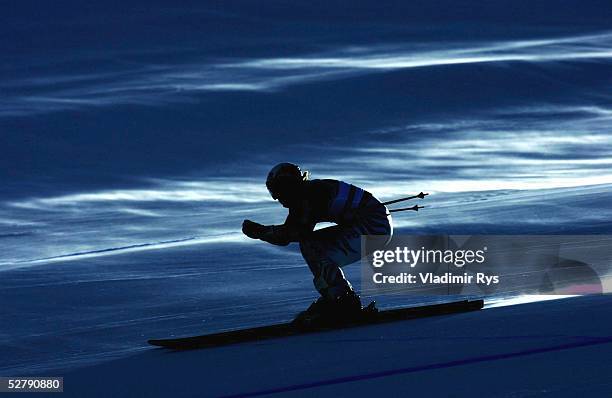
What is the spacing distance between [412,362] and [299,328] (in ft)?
5.34

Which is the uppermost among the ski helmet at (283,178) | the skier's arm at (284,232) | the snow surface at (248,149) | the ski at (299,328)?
the snow surface at (248,149)

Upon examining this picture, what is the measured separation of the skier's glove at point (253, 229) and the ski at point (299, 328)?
59 centimetres

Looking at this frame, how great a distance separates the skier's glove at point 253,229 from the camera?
825 cm

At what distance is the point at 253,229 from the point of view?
831cm

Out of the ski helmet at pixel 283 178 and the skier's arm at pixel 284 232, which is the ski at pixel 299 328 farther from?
the ski helmet at pixel 283 178

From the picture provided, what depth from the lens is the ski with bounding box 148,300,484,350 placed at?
831 cm

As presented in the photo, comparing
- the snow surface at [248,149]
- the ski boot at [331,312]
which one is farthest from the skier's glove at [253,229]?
the snow surface at [248,149]

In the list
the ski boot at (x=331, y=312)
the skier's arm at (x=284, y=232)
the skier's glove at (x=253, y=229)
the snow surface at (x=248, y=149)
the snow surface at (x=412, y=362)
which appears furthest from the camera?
the snow surface at (x=248, y=149)

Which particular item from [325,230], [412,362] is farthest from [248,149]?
→ [412,362]

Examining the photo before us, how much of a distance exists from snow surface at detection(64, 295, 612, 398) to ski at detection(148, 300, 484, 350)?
127 mm

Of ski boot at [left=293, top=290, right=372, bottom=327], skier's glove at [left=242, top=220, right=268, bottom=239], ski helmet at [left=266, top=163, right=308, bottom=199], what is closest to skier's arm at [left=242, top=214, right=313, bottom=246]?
skier's glove at [left=242, top=220, right=268, bottom=239]

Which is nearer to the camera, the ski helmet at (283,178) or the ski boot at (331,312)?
the ski helmet at (283,178)

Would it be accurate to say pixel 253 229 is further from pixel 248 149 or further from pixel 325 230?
pixel 248 149

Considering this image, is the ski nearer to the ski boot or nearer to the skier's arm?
the ski boot
